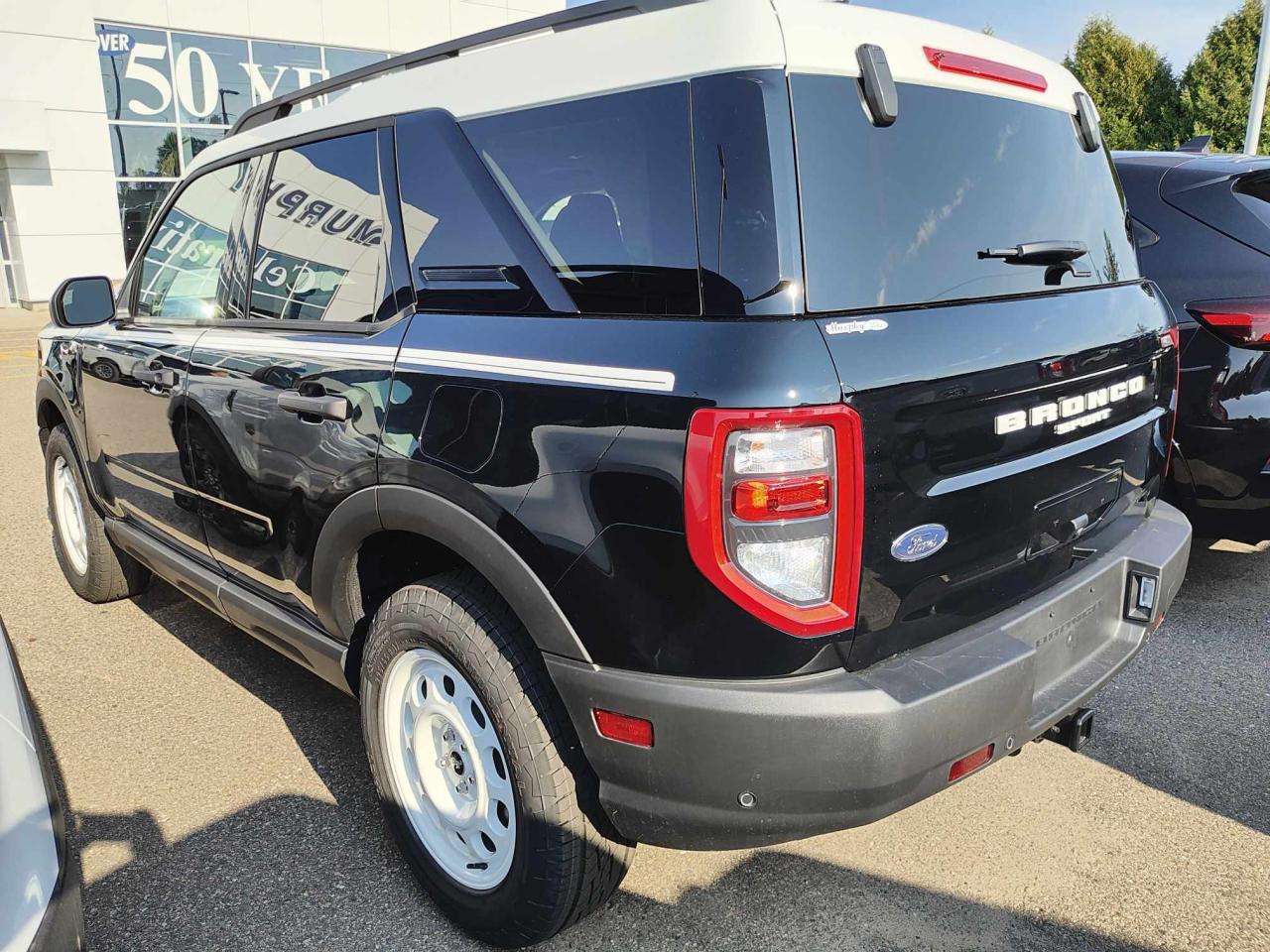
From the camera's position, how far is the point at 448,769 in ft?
7.86

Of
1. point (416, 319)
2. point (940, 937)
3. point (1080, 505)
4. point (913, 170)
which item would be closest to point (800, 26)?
point (913, 170)

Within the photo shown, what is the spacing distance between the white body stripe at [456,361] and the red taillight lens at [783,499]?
0.76ft

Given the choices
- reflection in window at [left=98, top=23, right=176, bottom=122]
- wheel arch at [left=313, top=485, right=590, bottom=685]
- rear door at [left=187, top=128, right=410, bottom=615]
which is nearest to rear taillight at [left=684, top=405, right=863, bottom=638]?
wheel arch at [left=313, top=485, right=590, bottom=685]

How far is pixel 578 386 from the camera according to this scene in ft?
6.16

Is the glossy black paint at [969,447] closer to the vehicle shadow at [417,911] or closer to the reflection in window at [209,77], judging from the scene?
the vehicle shadow at [417,911]

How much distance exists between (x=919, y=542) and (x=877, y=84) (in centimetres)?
89

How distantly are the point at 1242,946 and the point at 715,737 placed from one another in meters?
1.47

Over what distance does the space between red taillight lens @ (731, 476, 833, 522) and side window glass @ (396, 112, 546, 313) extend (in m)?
0.66

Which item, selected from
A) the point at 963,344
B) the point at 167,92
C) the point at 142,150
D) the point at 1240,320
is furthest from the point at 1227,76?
the point at 963,344

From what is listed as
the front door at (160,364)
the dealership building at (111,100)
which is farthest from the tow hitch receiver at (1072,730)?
the dealership building at (111,100)

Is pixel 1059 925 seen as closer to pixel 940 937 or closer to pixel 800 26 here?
pixel 940 937

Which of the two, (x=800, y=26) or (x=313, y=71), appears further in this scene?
(x=313, y=71)

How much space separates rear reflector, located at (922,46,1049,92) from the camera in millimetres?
2051

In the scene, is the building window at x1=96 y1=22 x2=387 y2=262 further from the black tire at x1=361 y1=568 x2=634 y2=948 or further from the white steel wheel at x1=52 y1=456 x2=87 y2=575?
the black tire at x1=361 y1=568 x2=634 y2=948
